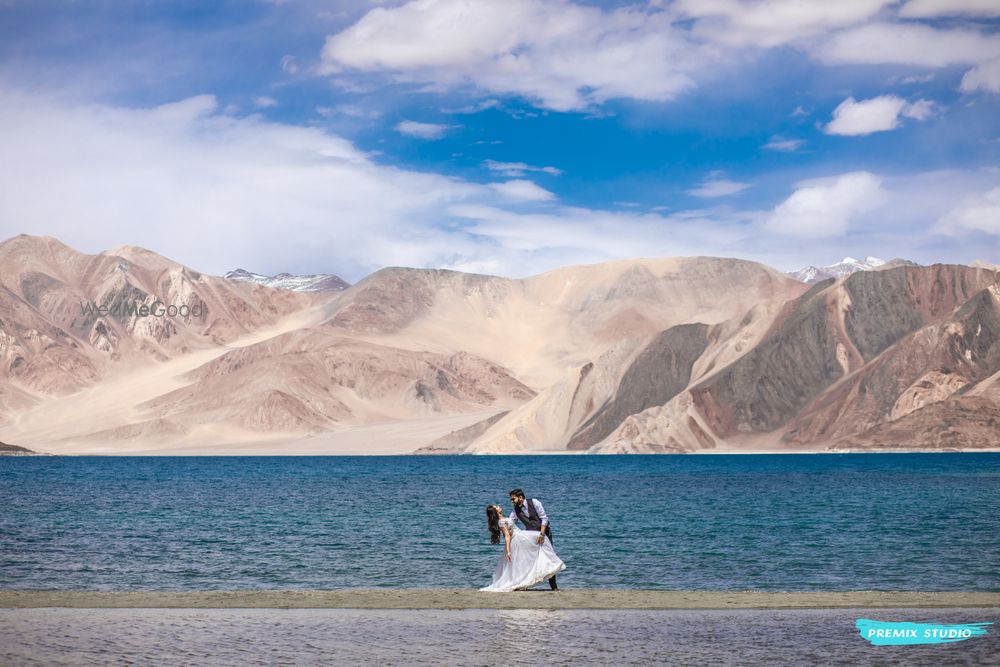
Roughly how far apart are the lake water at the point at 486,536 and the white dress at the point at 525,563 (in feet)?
19.5

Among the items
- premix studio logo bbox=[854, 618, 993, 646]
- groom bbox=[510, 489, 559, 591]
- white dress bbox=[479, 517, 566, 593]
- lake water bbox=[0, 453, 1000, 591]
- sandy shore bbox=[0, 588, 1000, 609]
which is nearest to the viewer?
premix studio logo bbox=[854, 618, 993, 646]

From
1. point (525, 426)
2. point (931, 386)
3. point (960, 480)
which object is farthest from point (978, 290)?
point (960, 480)

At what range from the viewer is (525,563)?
2283 centimetres

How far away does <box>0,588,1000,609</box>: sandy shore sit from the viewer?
20797 millimetres

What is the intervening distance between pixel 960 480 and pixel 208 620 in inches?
2878

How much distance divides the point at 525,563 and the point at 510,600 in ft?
4.81

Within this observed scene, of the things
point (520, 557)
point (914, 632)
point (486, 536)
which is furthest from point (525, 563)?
point (486, 536)

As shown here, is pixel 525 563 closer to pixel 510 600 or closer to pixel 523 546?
pixel 523 546

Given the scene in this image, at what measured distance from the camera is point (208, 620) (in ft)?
63.8

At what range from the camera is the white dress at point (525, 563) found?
22.7m

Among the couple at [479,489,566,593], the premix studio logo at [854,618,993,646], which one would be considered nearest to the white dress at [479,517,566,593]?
the couple at [479,489,566,593]

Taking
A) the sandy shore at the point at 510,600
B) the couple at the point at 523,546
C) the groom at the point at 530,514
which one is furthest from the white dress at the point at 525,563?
the sandy shore at the point at 510,600

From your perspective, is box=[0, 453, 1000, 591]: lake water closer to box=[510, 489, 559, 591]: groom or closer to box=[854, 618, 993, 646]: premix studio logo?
box=[510, 489, 559, 591]: groom

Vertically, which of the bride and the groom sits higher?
the groom
